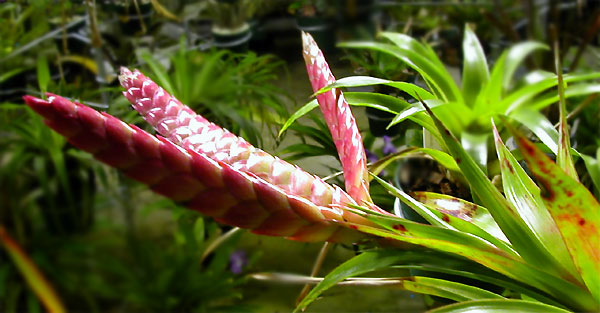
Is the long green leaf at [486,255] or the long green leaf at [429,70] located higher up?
the long green leaf at [429,70]

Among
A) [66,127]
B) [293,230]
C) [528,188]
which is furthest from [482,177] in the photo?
[66,127]

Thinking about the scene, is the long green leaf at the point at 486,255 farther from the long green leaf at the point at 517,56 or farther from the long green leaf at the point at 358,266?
the long green leaf at the point at 517,56

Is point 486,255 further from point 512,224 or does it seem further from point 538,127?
point 538,127

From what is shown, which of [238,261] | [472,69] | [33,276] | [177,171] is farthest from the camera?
[472,69]

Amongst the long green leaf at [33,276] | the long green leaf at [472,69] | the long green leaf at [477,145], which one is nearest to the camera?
the long green leaf at [33,276]

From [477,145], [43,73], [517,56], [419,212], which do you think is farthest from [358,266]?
[43,73]

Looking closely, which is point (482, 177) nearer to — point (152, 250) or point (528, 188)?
point (528, 188)

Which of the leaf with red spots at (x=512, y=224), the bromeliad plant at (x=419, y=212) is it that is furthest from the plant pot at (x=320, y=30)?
the leaf with red spots at (x=512, y=224)
